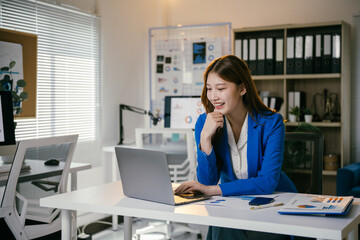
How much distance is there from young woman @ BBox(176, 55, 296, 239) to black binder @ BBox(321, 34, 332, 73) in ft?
7.60

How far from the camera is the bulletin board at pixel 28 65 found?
2988 mm

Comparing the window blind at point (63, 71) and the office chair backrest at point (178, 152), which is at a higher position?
the window blind at point (63, 71)

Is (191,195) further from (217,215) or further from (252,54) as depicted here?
(252,54)

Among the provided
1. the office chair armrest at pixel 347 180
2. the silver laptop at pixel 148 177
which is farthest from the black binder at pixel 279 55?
the silver laptop at pixel 148 177

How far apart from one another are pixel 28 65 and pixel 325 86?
8.89 feet

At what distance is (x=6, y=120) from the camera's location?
2.55 meters

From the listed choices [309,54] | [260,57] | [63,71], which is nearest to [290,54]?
[309,54]

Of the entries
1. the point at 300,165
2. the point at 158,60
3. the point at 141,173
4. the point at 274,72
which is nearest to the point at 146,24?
the point at 158,60

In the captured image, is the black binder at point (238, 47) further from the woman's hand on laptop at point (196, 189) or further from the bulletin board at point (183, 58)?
the woman's hand on laptop at point (196, 189)

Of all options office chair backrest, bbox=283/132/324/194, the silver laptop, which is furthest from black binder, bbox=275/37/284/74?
the silver laptop

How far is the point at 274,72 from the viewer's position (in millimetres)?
4070

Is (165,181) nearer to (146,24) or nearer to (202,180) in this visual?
(202,180)

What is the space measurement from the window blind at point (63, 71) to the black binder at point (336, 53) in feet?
6.96

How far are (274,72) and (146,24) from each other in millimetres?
1510
